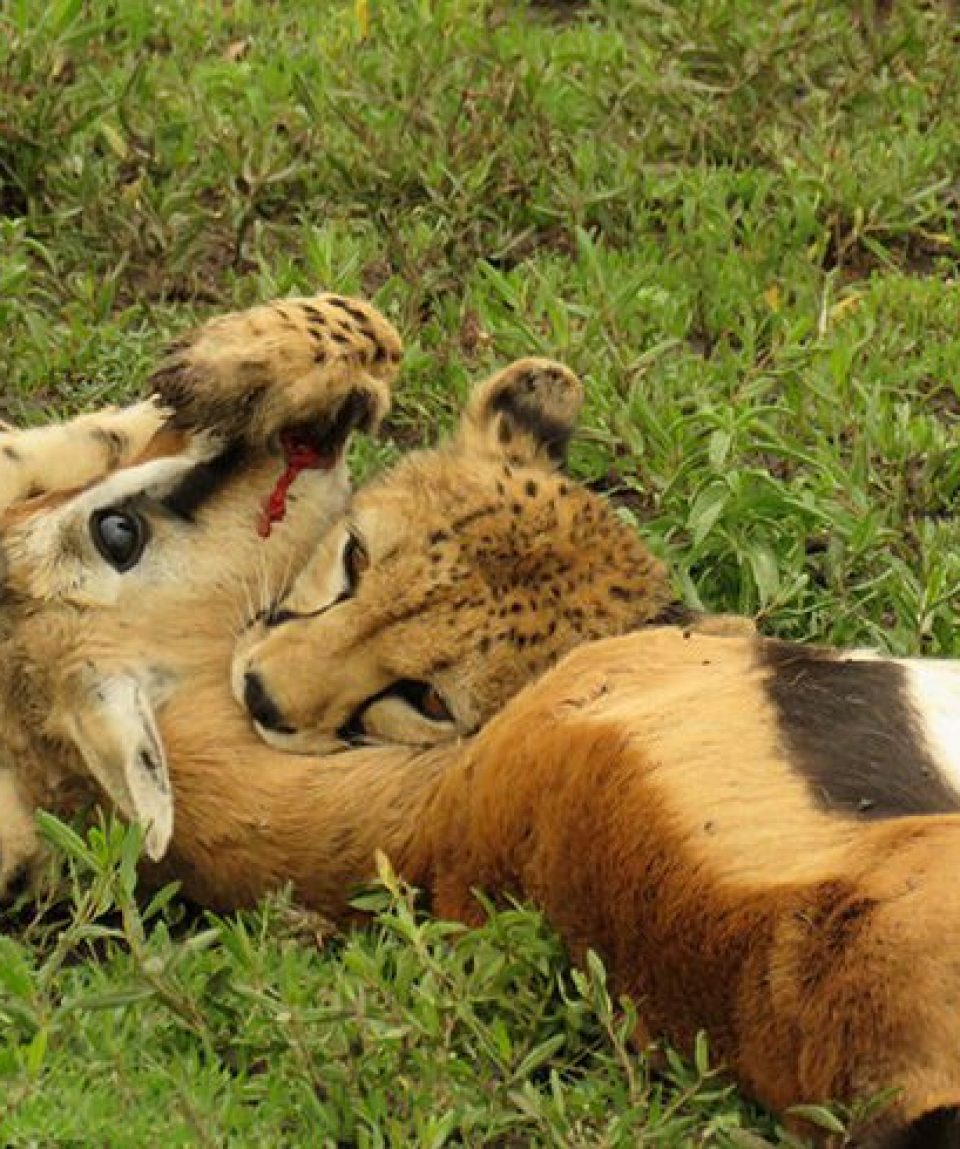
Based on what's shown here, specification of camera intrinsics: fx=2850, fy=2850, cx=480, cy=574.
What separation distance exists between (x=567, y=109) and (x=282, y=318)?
234 cm

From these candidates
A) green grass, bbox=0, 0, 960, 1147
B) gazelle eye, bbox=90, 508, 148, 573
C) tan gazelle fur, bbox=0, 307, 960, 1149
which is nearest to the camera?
tan gazelle fur, bbox=0, 307, 960, 1149

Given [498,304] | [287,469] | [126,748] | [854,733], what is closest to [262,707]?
[126,748]

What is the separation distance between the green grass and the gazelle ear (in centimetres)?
21

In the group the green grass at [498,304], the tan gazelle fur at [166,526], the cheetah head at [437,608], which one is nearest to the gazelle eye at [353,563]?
the cheetah head at [437,608]

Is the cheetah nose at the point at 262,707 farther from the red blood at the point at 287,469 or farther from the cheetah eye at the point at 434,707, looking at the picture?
the red blood at the point at 287,469

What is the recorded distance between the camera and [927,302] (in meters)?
6.87

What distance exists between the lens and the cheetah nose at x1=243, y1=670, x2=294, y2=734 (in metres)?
4.88

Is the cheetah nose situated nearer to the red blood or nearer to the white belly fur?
the red blood

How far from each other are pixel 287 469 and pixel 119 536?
1.16 ft

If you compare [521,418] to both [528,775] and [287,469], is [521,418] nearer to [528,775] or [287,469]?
[287,469]

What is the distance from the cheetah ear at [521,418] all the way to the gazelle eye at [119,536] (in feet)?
2.07

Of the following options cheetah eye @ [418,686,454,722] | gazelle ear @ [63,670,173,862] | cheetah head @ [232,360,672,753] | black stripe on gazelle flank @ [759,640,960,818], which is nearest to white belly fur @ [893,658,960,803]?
black stripe on gazelle flank @ [759,640,960,818]

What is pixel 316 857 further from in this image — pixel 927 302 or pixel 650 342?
pixel 927 302

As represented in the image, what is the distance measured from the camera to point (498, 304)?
6.65 m
